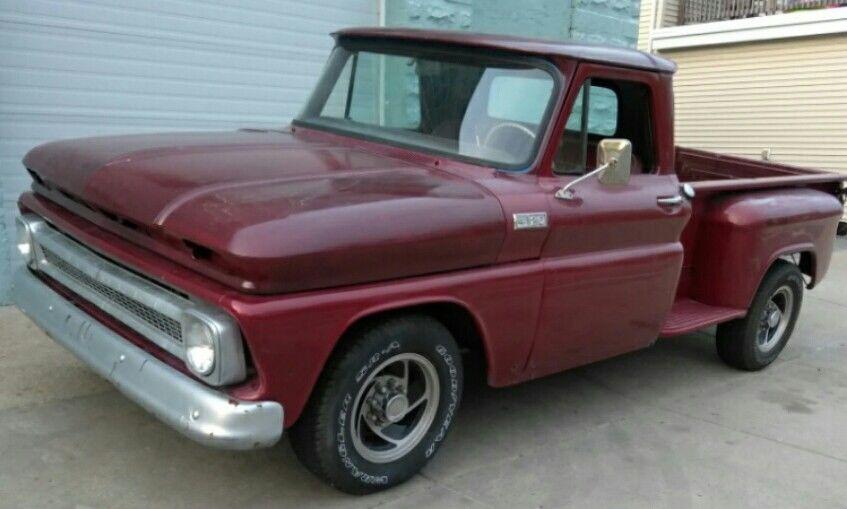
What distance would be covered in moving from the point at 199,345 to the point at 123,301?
59 centimetres

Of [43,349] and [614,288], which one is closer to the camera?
[614,288]

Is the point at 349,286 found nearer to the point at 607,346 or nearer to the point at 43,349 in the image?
the point at 607,346

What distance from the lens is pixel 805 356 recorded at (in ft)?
18.9

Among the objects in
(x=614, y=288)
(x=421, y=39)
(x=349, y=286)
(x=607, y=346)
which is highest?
(x=421, y=39)

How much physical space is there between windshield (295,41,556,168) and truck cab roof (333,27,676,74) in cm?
7

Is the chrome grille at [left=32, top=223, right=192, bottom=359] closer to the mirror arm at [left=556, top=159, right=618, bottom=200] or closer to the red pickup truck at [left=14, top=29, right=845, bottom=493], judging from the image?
the red pickup truck at [left=14, top=29, right=845, bottom=493]

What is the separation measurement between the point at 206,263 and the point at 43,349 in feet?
8.05

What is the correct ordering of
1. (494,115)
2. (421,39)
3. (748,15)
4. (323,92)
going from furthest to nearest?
(748,15) → (323,92) → (421,39) → (494,115)

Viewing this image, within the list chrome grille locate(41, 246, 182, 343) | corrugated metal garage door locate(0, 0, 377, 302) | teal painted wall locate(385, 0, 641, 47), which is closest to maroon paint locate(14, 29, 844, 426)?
chrome grille locate(41, 246, 182, 343)

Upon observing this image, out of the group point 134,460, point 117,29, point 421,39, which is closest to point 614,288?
point 421,39

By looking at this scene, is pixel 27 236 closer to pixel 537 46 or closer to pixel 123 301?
pixel 123 301

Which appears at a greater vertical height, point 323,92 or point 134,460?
point 323,92

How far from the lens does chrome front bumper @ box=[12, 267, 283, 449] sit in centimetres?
263

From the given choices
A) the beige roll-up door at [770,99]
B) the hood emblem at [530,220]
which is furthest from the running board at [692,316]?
the beige roll-up door at [770,99]
